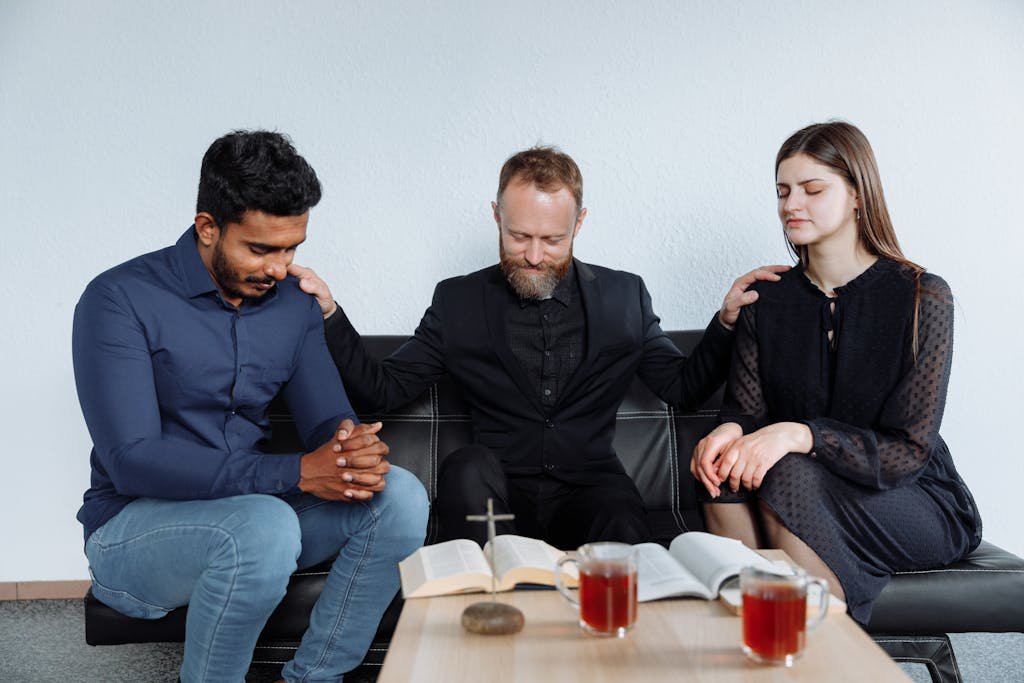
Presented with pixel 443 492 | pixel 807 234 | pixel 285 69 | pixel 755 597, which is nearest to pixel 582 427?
pixel 443 492

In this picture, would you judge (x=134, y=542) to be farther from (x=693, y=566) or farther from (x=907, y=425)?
(x=907, y=425)

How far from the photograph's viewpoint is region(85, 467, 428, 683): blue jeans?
70.3 inches

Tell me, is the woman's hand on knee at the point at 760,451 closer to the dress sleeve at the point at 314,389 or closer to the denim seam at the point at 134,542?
the dress sleeve at the point at 314,389

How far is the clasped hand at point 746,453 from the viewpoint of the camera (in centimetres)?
192

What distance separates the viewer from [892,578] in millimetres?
1936

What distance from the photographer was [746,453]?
6.34 feet

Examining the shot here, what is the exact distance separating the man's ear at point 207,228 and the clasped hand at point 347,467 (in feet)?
1.54

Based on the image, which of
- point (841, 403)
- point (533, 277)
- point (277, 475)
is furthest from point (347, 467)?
point (841, 403)

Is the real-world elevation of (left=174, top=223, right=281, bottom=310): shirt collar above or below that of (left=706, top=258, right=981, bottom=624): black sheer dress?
above

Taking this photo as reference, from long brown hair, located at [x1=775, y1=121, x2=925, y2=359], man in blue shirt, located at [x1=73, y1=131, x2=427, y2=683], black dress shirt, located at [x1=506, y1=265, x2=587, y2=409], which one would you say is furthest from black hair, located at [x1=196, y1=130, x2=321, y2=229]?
long brown hair, located at [x1=775, y1=121, x2=925, y2=359]

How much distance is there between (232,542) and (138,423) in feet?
0.99

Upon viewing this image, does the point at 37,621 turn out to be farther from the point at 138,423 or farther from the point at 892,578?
the point at 892,578

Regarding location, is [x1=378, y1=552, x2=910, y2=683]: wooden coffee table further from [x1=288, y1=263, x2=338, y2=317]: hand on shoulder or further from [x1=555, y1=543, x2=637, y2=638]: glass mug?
[x1=288, y1=263, x2=338, y2=317]: hand on shoulder

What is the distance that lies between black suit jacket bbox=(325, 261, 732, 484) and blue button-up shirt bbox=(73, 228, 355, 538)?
15 cm
